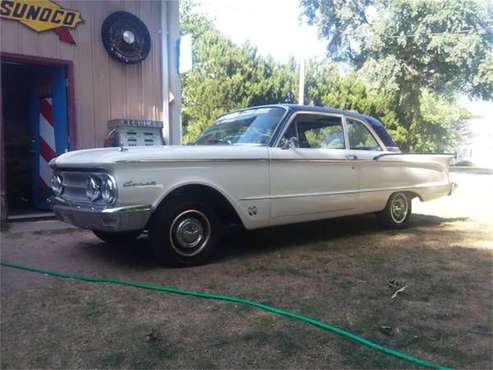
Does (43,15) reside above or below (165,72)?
above

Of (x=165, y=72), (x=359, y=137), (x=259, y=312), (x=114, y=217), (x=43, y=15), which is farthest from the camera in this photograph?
(x=165, y=72)

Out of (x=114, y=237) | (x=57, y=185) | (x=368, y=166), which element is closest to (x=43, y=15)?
(x=57, y=185)

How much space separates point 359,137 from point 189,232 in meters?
2.86

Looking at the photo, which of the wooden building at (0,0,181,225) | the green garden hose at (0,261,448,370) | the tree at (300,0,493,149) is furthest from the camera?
the tree at (300,0,493,149)

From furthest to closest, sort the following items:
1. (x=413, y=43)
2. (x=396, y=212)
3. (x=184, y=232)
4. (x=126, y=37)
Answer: (x=413, y=43) → (x=126, y=37) → (x=396, y=212) → (x=184, y=232)

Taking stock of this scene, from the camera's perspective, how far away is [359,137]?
6.00 metres

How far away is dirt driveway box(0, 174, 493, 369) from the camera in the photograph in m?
2.50

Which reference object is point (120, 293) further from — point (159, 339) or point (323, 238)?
point (323, 238)

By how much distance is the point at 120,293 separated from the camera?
3498 mm

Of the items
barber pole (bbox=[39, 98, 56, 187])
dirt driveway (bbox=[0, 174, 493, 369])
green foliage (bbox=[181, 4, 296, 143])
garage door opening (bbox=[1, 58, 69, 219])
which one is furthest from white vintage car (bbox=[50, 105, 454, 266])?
green foliage (bbox=[181, 4, 296, 143])

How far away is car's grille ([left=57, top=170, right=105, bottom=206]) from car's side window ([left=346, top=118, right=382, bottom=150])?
3.23 m

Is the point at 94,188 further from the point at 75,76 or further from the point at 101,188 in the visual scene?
the point at 75,76

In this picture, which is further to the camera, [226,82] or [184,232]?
[226,82]

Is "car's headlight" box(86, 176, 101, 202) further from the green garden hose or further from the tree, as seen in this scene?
the tree
